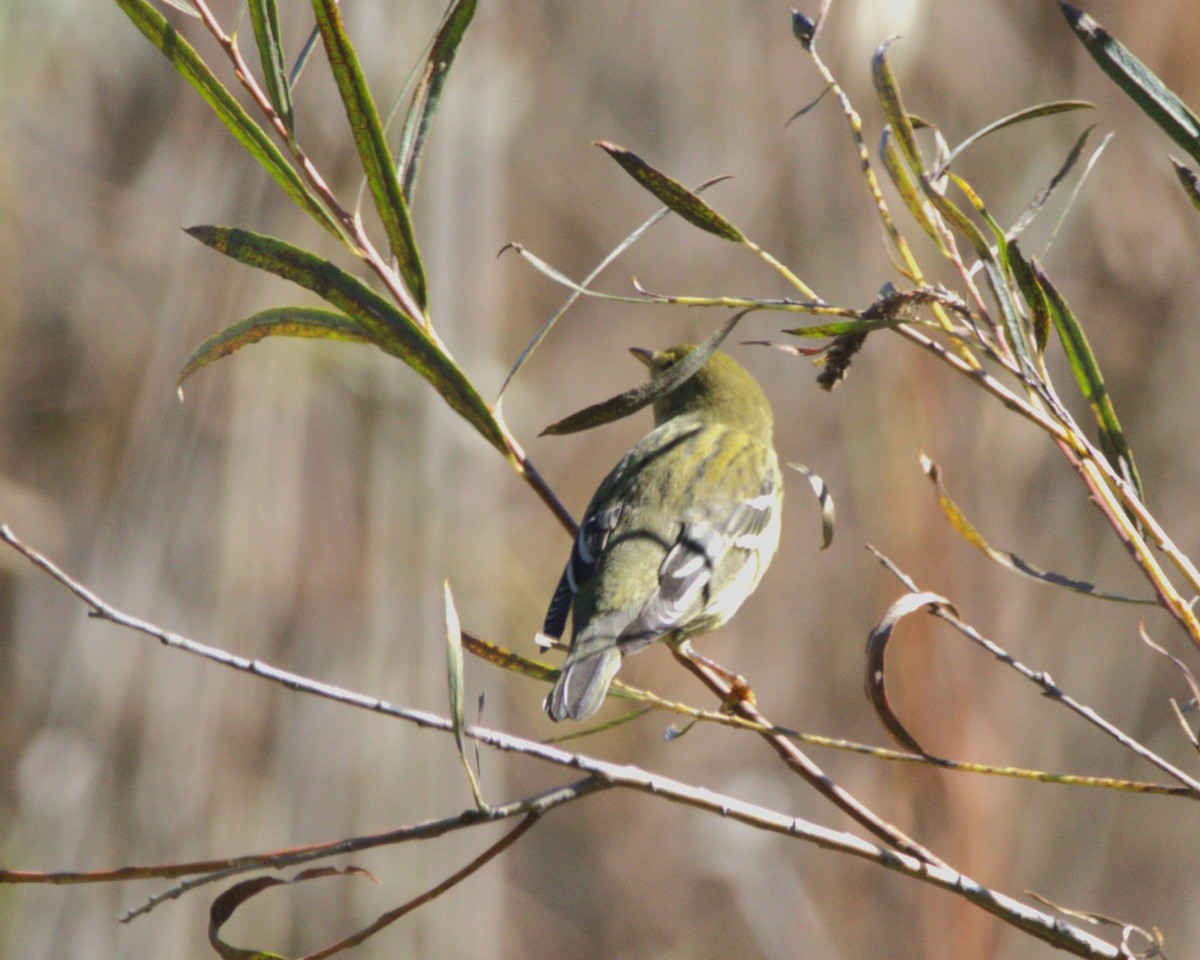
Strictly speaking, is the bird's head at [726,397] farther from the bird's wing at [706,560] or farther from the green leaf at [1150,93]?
the green leaf at [1150,93]

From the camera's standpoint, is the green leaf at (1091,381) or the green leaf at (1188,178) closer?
the green leaf at (1188,178)

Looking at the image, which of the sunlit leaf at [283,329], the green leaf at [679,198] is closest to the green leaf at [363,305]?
the sunlit leaf at [283,329]

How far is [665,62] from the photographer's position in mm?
4363

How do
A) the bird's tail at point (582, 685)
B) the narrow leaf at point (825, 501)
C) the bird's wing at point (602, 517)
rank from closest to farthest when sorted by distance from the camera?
the narrow leaf at point (825, 501) → the bird's tail at point (582, 685) → the bird's wing at point (602, 517)

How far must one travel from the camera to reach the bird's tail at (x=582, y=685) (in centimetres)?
192

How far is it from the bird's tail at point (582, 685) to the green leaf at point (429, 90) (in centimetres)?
79

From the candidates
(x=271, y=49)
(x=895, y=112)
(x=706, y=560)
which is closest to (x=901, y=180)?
(x=895, y=112)

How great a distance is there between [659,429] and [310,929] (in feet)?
5.53

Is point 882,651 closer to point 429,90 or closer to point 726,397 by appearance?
point 429,90

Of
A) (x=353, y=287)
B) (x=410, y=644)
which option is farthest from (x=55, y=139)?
(x=353, y=287)

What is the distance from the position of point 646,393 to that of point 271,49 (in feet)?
1.65

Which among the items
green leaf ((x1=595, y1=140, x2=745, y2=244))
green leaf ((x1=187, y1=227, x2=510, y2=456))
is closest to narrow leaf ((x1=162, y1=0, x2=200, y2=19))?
green leaf ((x1=187, y1=227, x2=510, y2=456))

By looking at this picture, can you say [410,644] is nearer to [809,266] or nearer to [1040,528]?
[809,266]

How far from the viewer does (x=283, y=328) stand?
4.33 feet
